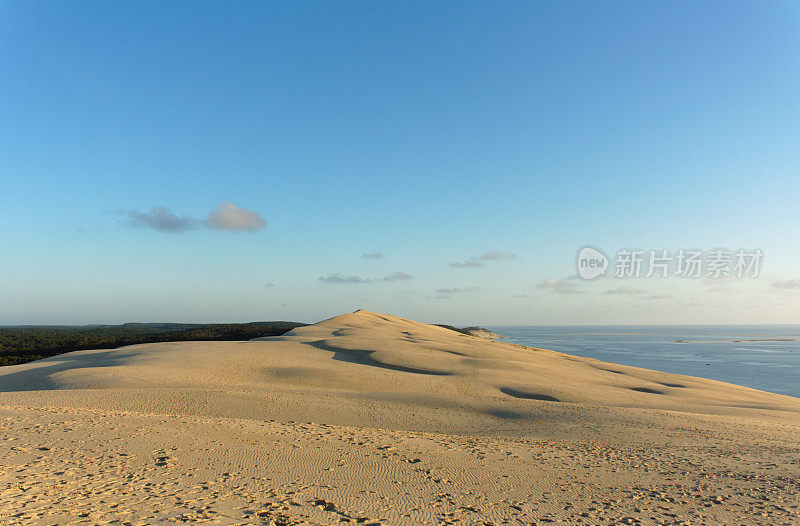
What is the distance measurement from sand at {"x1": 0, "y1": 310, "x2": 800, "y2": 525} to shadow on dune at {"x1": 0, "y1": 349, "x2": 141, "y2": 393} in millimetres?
220

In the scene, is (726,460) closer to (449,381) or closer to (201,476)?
(201,476)

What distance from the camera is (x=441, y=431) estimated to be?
36.2 ft

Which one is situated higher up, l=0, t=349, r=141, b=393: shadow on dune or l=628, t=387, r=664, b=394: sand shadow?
l=0, t=349, r=141, b=393: shadow on dune

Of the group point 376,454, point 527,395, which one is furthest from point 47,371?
point 527,395

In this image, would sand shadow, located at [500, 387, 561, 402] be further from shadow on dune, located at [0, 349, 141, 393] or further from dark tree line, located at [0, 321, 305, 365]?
dark tree line, located at [0, 321, 305, 365]

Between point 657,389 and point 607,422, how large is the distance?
10313 mm

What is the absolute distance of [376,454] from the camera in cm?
805

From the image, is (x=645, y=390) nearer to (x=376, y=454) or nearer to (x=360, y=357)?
(x=360, y=357)

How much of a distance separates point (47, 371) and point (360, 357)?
13.5 meters

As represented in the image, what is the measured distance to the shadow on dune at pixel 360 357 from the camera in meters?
21.7

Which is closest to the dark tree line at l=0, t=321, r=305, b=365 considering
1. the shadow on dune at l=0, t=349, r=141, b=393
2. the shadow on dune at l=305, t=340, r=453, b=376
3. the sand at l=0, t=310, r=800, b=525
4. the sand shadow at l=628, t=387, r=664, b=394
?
the shadow on dune at l=0, t=349, r=141, b=393

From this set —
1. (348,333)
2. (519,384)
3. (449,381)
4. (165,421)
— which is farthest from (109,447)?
(348,333)

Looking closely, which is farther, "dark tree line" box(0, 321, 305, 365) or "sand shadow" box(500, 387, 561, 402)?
"dark tree line" box(0, 321, 305, 365)

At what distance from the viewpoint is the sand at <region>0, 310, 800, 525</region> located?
562 cm
